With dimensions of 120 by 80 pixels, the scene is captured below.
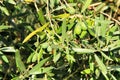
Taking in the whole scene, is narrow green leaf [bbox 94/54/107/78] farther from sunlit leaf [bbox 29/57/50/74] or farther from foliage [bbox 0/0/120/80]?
sunlit leaf [bbox 29/57/50/74]

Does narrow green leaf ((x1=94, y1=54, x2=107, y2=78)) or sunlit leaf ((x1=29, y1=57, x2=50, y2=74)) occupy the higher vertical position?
sunlit leaf ((x1=29, y1=57, x2=50, y2=74))

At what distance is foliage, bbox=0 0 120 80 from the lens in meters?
1.01

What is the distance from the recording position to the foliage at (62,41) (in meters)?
1.01

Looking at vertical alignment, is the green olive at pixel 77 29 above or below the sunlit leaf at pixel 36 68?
above

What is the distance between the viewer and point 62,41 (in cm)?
95

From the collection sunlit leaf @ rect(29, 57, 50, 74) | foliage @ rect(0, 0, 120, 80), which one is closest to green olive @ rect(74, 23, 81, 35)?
foliage @ rect(0, 0, 120, 80)

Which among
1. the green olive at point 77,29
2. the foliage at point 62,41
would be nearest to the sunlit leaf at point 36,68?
the foliage at point 62,41

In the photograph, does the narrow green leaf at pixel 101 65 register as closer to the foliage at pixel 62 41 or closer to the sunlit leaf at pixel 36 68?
the foliage at pixel 62 41

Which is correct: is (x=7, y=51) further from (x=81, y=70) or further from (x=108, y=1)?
(x=108, y=1)

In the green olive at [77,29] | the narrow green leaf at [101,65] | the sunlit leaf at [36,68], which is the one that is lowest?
the narrow green leaf at [101,65]

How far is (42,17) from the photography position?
1.01m

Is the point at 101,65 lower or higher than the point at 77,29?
lower

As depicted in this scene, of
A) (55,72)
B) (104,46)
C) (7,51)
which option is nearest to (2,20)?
(7,51)

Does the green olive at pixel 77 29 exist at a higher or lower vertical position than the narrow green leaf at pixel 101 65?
higher
